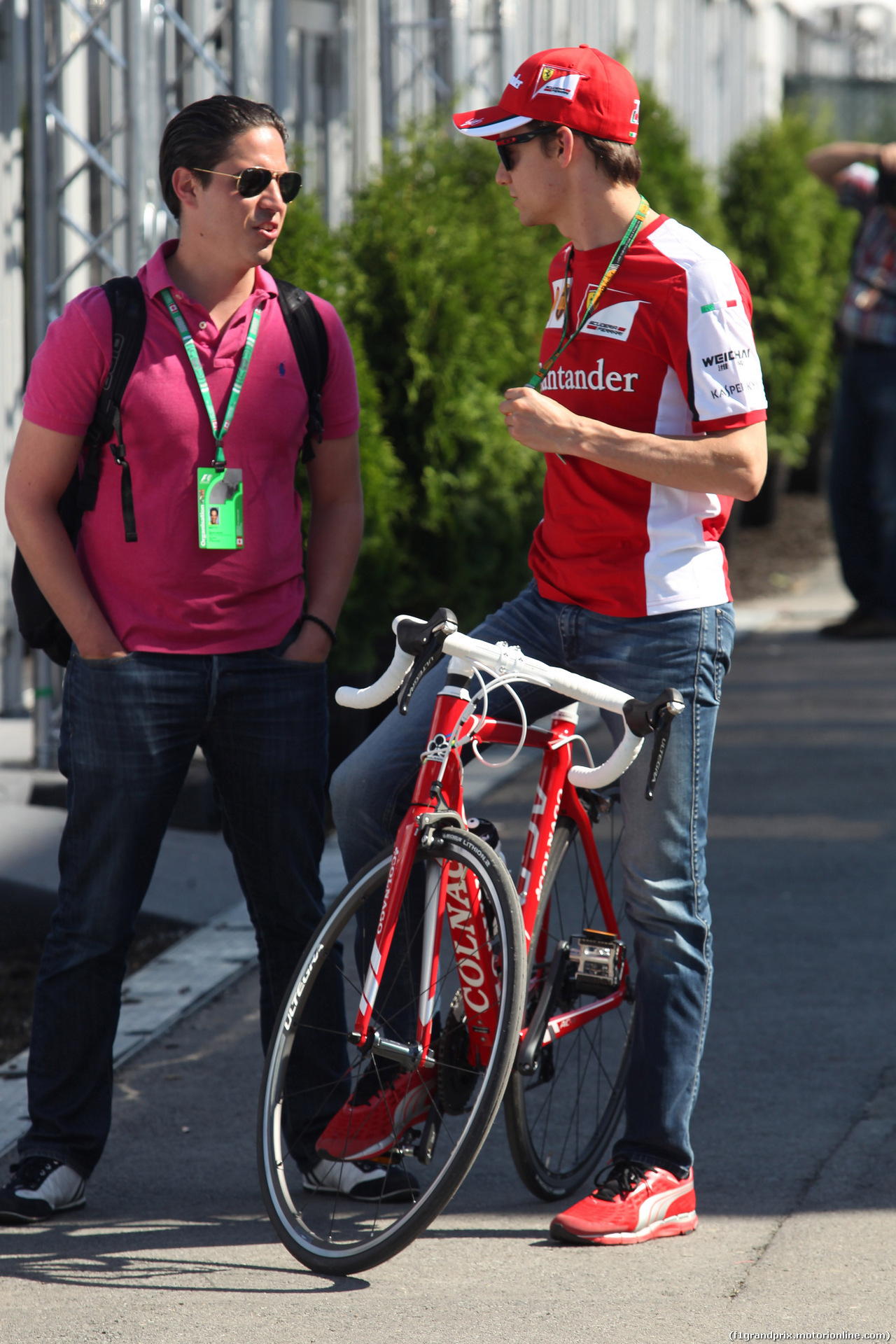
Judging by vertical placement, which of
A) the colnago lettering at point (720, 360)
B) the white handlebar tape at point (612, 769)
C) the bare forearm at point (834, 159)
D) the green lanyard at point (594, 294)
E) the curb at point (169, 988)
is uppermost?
the bare forearm at point (834, 159)

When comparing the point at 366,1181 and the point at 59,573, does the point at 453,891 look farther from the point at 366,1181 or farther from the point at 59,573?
the point at 59,573

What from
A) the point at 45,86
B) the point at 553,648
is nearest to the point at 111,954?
the point at 553,648

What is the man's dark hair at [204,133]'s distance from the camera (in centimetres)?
327

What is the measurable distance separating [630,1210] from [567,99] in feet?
6.65

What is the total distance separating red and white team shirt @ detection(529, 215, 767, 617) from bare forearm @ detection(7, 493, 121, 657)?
86cm

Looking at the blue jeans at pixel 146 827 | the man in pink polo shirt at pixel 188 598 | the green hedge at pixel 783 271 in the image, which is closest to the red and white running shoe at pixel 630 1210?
the man in pink polo shirt at pixel 188 598

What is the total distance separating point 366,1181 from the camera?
3.48 m

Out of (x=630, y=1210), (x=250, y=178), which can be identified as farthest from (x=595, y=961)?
(x=250, y=178)

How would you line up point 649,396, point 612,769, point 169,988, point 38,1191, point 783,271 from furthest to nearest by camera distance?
point 783,271
point 169,988
point 38,1191
point 649,396
point 612,769

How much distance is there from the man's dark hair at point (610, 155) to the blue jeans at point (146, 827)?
1096mm

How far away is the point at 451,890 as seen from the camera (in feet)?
10.4

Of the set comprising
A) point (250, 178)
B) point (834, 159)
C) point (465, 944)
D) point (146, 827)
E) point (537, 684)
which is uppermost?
point (834, 159)

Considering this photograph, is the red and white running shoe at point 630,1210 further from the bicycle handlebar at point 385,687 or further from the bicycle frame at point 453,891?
the bicycle handlebar at point 385,687

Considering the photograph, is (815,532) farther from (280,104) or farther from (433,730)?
(433,730)
